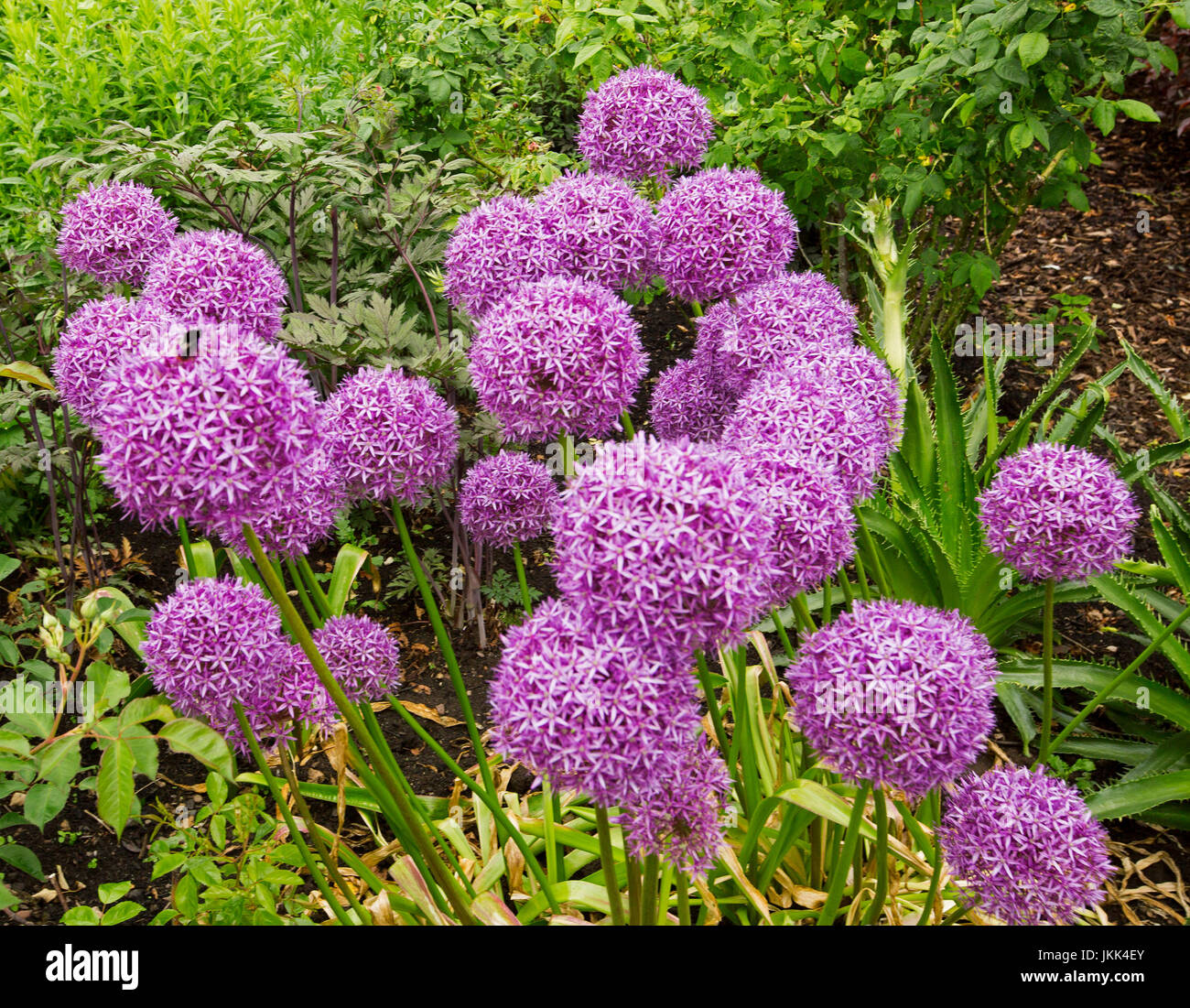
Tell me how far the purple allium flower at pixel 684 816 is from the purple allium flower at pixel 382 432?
2.90ft

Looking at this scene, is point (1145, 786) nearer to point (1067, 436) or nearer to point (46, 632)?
point (1067, 436)

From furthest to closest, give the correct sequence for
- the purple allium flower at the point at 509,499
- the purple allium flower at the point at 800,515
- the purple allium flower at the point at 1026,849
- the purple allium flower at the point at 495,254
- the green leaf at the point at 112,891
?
1. the purple allium flower at the point at 509,499
2. the purple allium flower at the point at 495,254
3. the green leaf at the point at 112,891
4. the purple allium flower at the point at 1026,849
5. the purple allium flower at the point at 800,515

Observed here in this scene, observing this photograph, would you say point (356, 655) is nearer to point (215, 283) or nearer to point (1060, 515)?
point (215, 283)

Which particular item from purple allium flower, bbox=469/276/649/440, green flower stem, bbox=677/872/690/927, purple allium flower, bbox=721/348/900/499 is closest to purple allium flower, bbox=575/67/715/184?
purple allium flower, bbox=469/276/649/440

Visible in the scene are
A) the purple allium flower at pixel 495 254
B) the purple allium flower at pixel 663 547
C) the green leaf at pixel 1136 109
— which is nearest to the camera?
the purple allium flower at pixel 663 547

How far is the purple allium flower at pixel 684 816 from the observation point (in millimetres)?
1851

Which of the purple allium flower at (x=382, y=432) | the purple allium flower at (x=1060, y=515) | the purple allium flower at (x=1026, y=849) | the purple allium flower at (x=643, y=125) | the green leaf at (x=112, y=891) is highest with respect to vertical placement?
the purple allium flower at (x=643, y=125)

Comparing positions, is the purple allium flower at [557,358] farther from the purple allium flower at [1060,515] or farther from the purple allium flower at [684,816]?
the purple allium flower at [1060,515]

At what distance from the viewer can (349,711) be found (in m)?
1.92

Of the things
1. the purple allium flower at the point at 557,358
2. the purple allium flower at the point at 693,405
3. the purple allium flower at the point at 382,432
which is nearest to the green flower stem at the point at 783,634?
the purple allium flower at the point at 693,405

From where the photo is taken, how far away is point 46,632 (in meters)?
2.04

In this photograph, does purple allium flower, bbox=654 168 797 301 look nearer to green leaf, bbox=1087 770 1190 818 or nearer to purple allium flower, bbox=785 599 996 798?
purple allium flower, bbox=785 599 996 798

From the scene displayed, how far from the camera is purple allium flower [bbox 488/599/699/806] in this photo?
1.58 m

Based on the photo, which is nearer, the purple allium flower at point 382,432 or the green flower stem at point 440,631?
the purple allium flower at point 382,432
